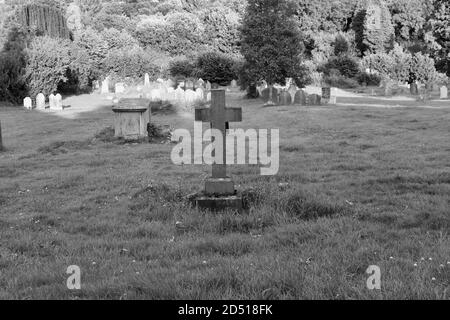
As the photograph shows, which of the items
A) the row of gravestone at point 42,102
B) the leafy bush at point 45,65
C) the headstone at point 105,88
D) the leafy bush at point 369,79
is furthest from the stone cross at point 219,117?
the leafy bush at point 369,79

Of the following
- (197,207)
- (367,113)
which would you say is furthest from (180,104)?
(197,207)

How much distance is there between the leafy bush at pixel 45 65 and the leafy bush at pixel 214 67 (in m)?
13.3

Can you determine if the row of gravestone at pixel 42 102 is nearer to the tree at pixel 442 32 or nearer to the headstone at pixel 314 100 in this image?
the headstone at pixel 314 100

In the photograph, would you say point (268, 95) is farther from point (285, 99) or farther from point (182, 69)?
point (182, 69)

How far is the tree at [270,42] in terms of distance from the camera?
87.7 feet

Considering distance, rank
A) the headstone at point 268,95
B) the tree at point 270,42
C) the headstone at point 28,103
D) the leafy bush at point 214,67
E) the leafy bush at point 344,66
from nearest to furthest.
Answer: the headstone at point 268,95
the headstone at point 28,103
the tree at point 270,42
the leafy bush at point 214,67
the leafy bush at point 344,66

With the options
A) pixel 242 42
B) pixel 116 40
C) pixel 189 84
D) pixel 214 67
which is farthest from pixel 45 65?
pixel 214 67

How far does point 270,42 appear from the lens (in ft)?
87.9

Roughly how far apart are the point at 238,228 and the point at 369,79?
39.7 meters

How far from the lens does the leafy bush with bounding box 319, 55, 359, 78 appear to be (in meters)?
43.9

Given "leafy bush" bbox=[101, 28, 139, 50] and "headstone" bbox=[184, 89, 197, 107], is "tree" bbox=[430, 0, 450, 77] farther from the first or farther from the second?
"leafy bush" bbox=[101, 28, 139, 50]

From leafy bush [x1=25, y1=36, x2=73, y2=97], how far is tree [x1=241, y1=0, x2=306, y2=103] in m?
11.1

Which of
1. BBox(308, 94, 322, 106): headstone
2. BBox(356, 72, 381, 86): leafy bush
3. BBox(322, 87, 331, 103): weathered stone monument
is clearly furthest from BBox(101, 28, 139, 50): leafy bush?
BBox(308, 94, 322, 106): headstone
